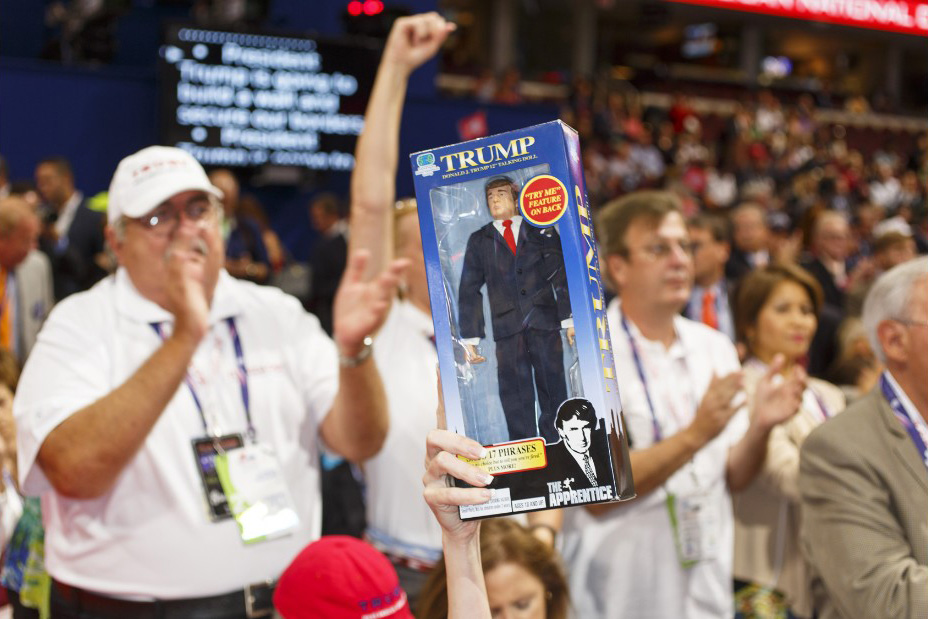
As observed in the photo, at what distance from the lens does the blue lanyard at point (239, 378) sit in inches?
84.5

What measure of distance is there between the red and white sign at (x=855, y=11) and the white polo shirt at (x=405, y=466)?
927 cm

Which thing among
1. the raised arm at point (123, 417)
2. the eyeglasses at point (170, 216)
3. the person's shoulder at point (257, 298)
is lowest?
the raised arm at point (123, 417)

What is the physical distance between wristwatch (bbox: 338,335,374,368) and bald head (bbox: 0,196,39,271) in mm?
3337

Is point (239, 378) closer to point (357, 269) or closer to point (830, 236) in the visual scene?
point (357, 269)

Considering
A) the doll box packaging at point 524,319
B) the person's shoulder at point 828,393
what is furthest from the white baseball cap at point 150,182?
the person's shoulder at point 828,393

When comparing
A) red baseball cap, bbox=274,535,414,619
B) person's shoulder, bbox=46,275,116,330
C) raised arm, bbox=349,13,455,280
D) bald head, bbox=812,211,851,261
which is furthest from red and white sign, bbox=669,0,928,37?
red baseball cap, bbox=274,535,414,619

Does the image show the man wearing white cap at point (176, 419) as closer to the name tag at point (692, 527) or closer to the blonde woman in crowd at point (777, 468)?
the name tag at point (692, 527)

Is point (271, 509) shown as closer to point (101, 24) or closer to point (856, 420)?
point (856, 420)

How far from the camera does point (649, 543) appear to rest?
2.56m

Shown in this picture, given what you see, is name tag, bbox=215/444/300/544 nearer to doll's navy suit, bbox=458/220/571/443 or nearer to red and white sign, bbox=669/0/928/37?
doll's navy suit, bbox=458/220/571/443

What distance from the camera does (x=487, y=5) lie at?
18875 millimetres

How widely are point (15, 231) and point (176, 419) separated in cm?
311

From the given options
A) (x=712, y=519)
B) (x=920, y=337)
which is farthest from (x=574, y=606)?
(x=920, y=337)

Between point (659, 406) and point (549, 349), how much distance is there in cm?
143
